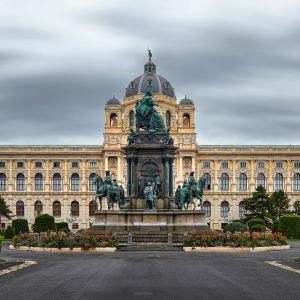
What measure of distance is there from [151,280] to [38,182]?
132 metres

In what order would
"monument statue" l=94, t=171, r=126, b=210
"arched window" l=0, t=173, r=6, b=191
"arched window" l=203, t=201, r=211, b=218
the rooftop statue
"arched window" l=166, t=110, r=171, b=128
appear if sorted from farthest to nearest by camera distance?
"arched window" l=166, t=110, r=171, b=128 → "arched window" l=0, t=173, r=6, b=191 → "arched window" l=203, t=201, r=211, b=218 → the rooftop statue → "monument statue" l=94, t=171, r=126, b=210

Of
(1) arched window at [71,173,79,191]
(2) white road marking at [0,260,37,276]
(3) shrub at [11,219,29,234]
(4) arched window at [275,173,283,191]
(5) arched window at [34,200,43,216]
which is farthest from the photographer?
(1) arched window at [71,173,79,191]

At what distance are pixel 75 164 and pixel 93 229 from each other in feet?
323

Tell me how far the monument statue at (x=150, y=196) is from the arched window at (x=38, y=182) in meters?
99.9

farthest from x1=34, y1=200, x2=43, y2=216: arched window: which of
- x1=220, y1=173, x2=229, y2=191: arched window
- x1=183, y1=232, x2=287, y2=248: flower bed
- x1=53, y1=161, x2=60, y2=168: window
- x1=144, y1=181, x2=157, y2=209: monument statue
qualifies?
x1=183, y1=232, x2=287, y2=248: flower bed

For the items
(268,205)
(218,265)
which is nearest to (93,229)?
(218,265)

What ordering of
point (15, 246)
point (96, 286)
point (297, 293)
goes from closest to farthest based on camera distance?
point (297, 293), point (96, 286), point (15, 246)

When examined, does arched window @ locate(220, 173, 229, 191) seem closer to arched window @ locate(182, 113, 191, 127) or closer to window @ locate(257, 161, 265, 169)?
window @ locate(257, 161, 265, 169)

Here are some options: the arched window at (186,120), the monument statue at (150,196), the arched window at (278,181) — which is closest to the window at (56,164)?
the arched window at (186,120)

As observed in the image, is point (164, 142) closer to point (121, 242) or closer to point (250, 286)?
point (121, 242)

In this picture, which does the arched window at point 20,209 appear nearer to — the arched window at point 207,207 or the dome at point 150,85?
the dome at point 150,85

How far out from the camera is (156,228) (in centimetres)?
5538

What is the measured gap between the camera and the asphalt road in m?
20.7

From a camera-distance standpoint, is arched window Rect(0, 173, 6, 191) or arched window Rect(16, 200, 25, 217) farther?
arched window Rect(0, 173, 6, 191)
